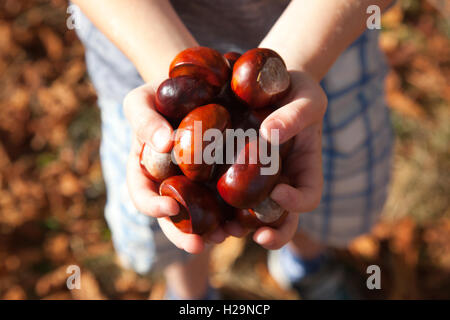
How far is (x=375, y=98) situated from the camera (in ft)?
4.33

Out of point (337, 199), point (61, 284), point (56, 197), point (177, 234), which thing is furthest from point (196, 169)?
point (56, 197)

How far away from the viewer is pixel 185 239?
2.96ft

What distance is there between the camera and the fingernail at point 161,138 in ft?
2.80

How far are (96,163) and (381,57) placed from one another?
134 centimetres

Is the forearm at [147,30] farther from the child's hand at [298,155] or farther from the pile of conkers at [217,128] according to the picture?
the child's hand at [298,155]

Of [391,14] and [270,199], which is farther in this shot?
[391,14]

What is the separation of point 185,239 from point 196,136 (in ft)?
0.71

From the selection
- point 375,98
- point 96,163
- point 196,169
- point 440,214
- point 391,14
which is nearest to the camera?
point 196,169

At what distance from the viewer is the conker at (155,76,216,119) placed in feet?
2.87

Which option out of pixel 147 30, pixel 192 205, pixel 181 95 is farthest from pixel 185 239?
pixel 147 30

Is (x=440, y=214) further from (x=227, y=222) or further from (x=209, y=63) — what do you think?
(x=209, y=63)

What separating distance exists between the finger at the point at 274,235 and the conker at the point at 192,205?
0.31ft

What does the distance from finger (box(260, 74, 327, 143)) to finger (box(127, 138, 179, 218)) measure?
0.23 meters

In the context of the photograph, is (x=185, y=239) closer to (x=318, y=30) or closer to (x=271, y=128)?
(x=271, y=128)
